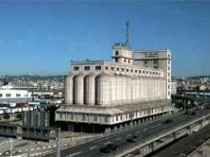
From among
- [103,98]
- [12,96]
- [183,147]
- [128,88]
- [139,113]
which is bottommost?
[183,147]

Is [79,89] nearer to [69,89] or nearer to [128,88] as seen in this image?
[69,89]

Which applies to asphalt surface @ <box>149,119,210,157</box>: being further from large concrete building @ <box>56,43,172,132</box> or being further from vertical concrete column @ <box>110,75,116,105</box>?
vertical concrete column @ <box>110,75,116,105</box>

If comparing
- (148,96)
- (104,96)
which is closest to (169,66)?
(148,96)

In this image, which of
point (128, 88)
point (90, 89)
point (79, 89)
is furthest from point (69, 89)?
point (128, 88)

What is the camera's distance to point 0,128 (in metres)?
101

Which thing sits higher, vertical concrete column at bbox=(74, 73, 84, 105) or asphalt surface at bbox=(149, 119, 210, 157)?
vertical concrete column at bbox=(74, 73, 84, 105)

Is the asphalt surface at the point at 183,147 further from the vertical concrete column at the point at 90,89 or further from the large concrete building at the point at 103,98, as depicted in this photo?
the vertical concrete column at the point at 90,89

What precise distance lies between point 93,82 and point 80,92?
5557 millimetres

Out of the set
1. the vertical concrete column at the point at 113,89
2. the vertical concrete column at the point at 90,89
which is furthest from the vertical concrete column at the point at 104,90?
the vertical concrete column at the point at 90,89

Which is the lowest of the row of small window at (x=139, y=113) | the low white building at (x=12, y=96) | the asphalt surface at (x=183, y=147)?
the asphalt surface at (x=183, y=147)

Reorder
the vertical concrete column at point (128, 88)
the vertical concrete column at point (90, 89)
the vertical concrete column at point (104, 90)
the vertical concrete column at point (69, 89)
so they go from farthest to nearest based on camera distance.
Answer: the vertical concrete column at point (128, 88) → the vertical concrete column at point (69, 89) → the vertical concrete column at point (90, 89) → the vertical concrete column at point (104, 90)

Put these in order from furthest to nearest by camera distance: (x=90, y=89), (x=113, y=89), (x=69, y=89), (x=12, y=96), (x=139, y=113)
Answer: (x=12, y=96) → (x=139, y=113) → (x=69, y=89) → (x=113, y=89) → (x=90, y=89)

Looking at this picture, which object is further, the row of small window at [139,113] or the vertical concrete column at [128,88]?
the vertical concrete column at [128,88]

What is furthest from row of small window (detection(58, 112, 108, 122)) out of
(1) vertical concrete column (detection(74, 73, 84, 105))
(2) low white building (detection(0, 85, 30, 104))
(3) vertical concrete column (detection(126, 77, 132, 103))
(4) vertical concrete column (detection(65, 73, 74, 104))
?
(2) low white building (detection(0, 85, 30, 104))
